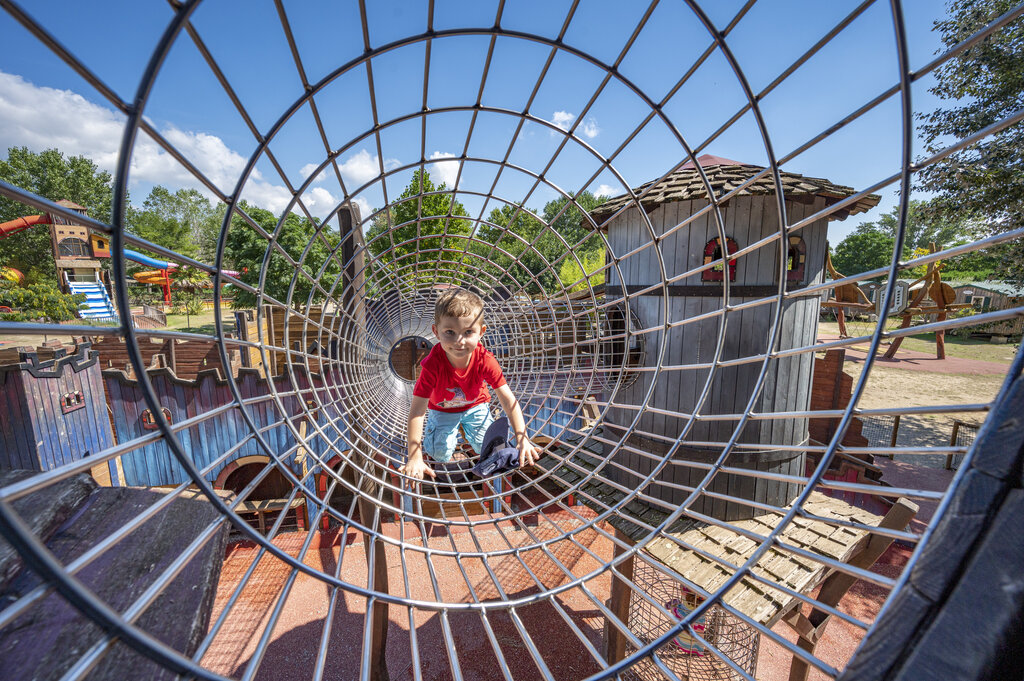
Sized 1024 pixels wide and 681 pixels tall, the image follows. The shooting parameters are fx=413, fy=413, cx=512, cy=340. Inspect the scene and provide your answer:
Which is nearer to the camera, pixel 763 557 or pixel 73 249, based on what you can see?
pixel 763 557

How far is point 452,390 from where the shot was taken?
2201 millimetres

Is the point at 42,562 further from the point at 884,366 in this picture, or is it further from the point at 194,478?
the point at 884,366

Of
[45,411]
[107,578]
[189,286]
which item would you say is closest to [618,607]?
[107,578]

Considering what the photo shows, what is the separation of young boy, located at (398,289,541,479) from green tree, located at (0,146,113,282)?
19.9 meters

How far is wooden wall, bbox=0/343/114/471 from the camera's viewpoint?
335 centimetres

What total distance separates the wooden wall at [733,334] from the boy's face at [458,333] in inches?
42.9

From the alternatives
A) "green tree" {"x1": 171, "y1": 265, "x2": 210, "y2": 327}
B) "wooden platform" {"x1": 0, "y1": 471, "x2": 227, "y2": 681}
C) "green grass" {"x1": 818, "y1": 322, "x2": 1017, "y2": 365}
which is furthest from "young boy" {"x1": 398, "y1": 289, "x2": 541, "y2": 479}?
"green grass" {"x1": 818, "y1": 322, "x2": 1017, "y2": 365}

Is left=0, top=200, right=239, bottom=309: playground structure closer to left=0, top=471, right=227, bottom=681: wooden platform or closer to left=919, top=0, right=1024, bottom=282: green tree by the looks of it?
left=0, top=471, right=227, bottom=681: wooden platform

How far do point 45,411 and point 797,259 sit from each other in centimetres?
580

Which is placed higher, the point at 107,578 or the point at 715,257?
the point at 715,257

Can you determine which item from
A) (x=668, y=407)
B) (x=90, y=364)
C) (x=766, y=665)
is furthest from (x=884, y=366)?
(x=90, y=364)

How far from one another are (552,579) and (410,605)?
12.6 ft

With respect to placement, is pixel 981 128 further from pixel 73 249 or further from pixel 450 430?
pixel 73 249

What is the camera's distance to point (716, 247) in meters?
2.40
